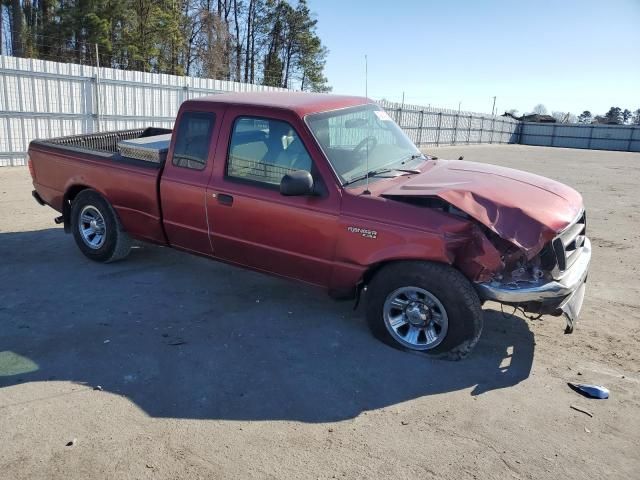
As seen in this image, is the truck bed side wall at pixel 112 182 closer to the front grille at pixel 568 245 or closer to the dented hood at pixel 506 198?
the dented hood at pixel 506 198

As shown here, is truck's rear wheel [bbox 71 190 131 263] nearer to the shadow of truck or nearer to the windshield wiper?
the shadow of truck

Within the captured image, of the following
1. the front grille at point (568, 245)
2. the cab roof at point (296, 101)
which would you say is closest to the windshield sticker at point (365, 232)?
the cab roof at point (296, 101)

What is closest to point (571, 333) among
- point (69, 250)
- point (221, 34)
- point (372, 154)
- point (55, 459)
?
point (372, 154)

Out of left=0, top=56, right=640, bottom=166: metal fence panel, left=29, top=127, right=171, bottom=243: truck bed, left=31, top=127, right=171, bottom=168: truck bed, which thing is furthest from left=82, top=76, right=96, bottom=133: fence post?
left=29, top=127, right=171, bottom=243: truck bed

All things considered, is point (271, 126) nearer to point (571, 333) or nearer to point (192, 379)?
point (192, 379)

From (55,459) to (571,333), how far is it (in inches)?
158

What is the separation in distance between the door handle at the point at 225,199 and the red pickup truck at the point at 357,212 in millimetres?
13

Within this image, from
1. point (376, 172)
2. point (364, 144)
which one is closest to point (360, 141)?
point (364, 144)

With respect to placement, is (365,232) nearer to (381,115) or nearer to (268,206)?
(268,206)

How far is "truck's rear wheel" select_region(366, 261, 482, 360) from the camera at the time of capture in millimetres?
3691

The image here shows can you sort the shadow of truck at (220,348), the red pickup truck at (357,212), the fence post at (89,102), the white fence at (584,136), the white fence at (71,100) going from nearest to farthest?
1. the shadow of truck at (220,348)
2. the red pickup truck at (357,212)
3. the white fence at (71,100)
4. the fence post at (89,102)
5. the white fence at (584,136)

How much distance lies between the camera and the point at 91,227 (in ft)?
19.2

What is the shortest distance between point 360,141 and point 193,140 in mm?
1601

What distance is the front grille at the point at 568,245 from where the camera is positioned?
383 cm
